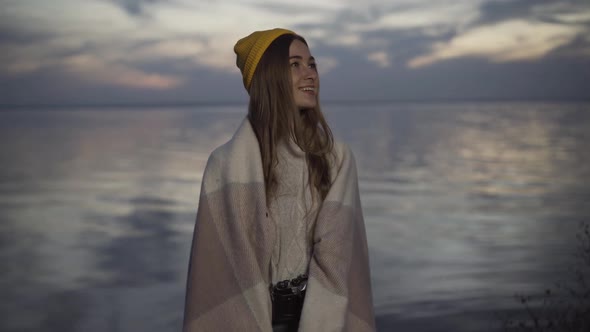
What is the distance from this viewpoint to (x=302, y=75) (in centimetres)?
265

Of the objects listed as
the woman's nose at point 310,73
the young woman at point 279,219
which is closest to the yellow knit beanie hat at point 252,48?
the young woman at point 279,219

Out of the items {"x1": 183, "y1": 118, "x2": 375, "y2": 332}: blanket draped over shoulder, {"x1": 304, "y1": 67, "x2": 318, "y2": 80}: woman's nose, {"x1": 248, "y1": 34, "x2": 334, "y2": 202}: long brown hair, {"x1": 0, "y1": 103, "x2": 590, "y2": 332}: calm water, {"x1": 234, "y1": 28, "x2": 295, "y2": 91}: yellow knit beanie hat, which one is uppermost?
A: {"x1": 234, "y1": 28, "x2": 295, "y2": 91}: yellow knit beanie hat

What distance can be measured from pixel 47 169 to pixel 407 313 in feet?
44.0

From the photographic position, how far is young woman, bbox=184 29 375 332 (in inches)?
97.6

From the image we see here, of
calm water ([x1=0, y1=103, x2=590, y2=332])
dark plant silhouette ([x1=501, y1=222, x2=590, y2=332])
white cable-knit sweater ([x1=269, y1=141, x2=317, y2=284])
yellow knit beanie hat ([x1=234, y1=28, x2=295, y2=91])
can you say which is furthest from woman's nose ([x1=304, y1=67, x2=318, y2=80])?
calm water ([x1=0, y1=103, x2=590, y2=332])

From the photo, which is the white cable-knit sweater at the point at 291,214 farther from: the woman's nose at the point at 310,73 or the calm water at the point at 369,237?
the calm water at the point at 369,237

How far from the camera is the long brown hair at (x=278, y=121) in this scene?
261 centimetres

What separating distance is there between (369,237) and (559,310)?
3.75 metres

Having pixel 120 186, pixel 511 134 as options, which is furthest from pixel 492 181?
pixel 511 134

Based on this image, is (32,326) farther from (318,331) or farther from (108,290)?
(318,331)

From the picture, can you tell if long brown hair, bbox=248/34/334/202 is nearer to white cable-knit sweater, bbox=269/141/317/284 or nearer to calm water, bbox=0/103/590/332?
white cable-knit sweater, bbox=269/141/317/284

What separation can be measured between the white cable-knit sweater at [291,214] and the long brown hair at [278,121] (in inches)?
1.2

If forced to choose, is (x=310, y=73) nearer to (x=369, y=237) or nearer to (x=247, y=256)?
(x=247, y=256)

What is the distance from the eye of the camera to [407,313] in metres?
6.49
